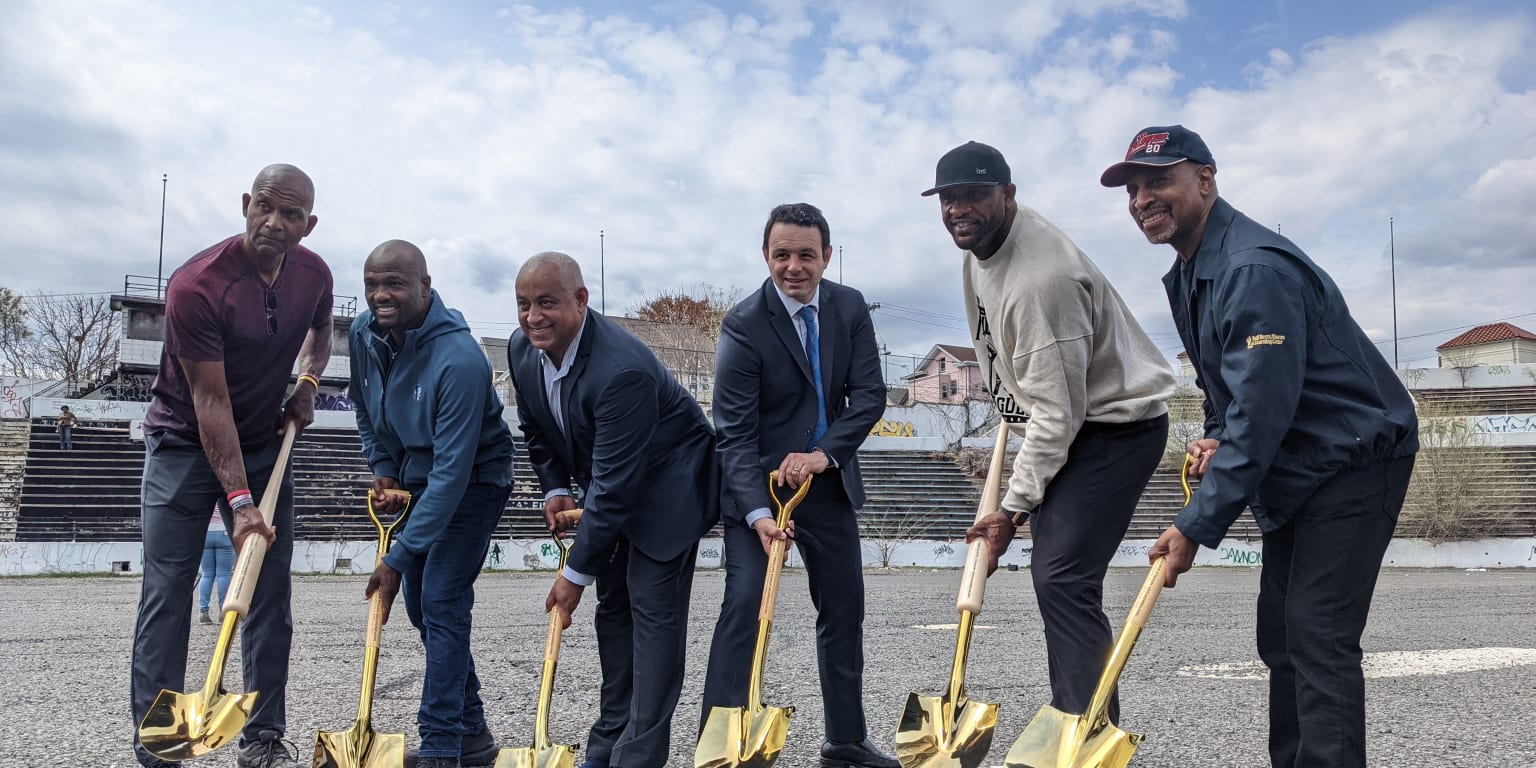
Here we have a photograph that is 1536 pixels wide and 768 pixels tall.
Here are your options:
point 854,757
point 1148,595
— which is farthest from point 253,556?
point 1148,595

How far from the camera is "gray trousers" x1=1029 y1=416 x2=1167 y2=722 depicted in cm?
304

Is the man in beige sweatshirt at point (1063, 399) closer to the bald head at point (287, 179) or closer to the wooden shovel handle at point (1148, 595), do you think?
the wooden shovel handle at point (1148, 595)

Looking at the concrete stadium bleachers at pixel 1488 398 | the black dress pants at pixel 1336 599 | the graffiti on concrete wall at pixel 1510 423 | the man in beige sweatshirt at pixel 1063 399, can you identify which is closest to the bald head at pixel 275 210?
the man in beige sweatshirt at pixel 1063 399

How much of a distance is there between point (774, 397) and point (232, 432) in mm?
1968

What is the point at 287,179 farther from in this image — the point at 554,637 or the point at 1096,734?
the point at 1096,734

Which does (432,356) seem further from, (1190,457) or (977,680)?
(977,680)

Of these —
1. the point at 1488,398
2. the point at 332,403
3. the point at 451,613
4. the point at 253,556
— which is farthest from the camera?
the point at 1488,398

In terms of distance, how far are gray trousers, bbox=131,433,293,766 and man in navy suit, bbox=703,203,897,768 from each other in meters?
1.72

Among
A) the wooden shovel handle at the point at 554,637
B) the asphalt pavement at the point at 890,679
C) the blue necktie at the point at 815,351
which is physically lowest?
the asphalt pavement at the point at 890,679

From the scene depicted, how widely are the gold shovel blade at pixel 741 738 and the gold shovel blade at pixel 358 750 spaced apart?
1.00 m

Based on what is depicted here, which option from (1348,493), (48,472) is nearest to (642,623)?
(1348,493)

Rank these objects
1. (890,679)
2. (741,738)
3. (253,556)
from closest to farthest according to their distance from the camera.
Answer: (741,738) → (253,556) → (890,679)

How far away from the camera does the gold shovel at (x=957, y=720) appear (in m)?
3.14

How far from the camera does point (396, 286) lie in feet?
12.4
